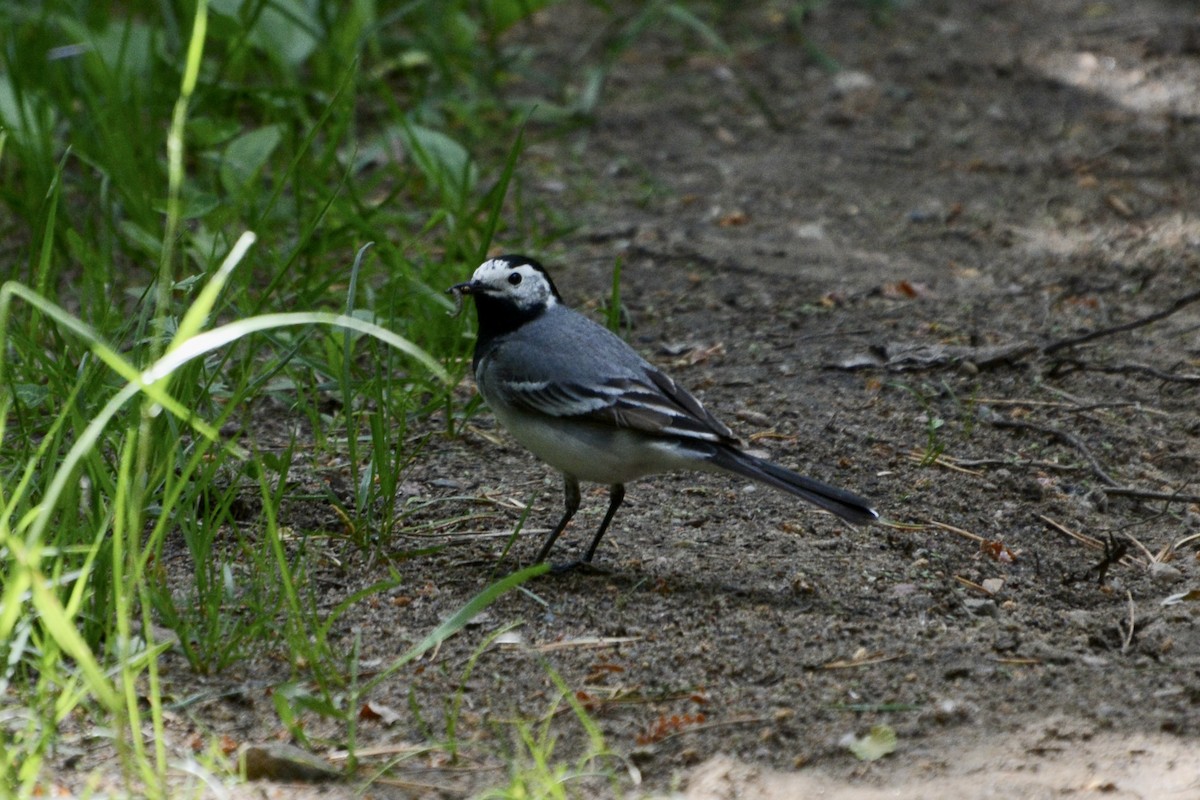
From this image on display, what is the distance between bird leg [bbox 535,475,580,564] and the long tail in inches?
18.9

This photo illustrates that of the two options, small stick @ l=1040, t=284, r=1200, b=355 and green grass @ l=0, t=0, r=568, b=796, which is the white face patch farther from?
small stick @ l=1040, t=284, r=1200, b=355

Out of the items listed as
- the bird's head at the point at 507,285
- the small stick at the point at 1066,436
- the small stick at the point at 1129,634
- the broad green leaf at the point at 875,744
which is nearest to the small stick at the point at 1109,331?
the small stick at the point at 1066,436

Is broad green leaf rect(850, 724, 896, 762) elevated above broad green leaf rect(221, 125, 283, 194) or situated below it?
below

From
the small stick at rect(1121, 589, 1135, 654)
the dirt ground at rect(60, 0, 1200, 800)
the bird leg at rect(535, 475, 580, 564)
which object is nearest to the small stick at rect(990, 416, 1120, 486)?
the dirt ground at rect(60, 0, 1200, 800)

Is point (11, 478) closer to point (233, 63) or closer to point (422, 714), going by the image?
point (422, 714)

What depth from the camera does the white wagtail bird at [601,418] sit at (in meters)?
3.77

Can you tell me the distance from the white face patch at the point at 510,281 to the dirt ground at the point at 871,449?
566mm

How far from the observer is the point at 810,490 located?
144 inches

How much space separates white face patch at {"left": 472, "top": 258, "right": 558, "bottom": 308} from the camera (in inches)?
172

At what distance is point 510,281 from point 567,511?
80 cm

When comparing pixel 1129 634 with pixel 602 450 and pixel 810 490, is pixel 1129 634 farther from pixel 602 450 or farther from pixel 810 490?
pixel 602 450

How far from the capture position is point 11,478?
11.4 ft

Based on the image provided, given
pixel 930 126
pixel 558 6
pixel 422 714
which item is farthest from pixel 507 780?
pixel 558 6

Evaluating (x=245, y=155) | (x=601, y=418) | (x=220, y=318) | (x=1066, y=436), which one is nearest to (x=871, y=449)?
(x=1066, y=436)
